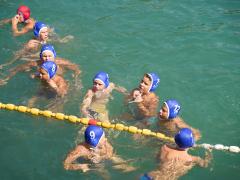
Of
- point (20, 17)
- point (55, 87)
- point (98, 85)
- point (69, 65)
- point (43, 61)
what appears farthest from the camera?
point (20, 17)

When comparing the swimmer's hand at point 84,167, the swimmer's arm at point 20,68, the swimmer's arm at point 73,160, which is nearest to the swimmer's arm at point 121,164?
the swimmer's hand at point 84,167

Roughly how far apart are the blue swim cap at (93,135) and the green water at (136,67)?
1129 millimetres

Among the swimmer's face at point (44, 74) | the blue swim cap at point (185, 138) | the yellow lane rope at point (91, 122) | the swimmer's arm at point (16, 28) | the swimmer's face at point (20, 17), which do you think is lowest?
the yellow lane rope at point (91, 122)

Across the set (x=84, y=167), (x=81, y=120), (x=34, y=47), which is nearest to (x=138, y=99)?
(x=81, y=120)

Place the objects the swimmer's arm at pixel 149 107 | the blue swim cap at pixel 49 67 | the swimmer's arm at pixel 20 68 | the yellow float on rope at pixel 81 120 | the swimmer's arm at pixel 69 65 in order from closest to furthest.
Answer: the yellow float on rope at pixel 81 120 < the swimmer's arm at pixel 149 107 < the blue swim cap at pixel 49 67 < the swimmer's arm at pixel 20 68 < the swimmer's arm at pixel 69 65

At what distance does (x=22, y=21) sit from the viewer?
15031 millimetres

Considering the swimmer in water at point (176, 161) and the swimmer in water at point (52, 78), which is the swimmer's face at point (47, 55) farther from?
the swimmer in water at point (176, 161)

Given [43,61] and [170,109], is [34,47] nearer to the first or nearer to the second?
[43,61]

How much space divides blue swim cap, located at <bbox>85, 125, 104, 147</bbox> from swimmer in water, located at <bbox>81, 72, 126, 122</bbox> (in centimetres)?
179

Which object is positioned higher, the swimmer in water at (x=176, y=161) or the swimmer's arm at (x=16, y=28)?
the swimmer's arm at (x=16, y=28)

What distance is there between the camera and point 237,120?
11.5 metres

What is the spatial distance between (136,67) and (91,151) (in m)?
5.11

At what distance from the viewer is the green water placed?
10.2 meters

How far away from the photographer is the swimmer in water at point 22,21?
1479cm
